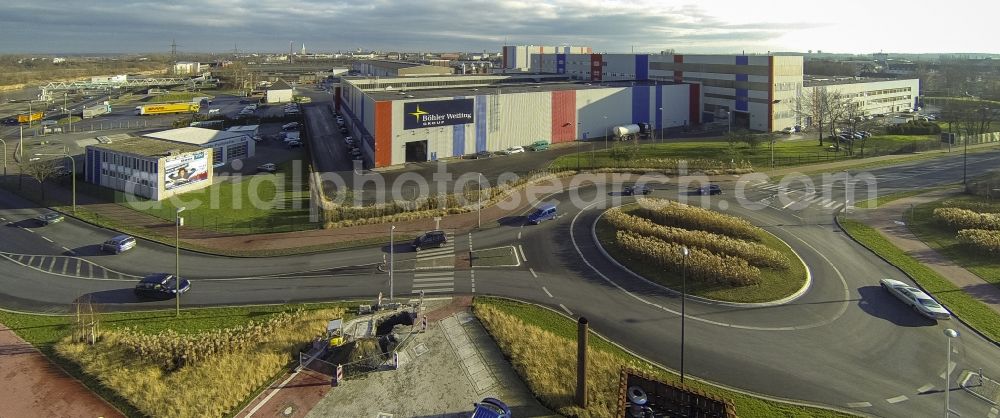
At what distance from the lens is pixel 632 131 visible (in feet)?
225

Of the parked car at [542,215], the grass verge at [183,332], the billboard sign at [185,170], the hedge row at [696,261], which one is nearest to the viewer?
the grass verge at [183,332]

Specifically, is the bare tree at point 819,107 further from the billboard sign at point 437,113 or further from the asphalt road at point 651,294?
the billboard sign at point 437,113

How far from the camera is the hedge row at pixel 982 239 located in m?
29.2

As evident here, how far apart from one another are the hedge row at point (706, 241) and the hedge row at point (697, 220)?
924 mm

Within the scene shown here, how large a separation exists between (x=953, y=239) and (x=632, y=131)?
Result: 131ft

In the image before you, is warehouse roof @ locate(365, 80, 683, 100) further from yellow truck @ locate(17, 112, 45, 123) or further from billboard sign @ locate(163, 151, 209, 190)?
yellow truck @ locate(17, 112, 45, 123)

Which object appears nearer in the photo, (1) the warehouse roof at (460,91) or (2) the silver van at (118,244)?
(2) the silver van at (118,244)

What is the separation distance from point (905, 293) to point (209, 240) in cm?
3696

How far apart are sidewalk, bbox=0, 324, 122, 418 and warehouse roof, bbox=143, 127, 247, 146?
31.0 meters

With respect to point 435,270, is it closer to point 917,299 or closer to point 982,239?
point 917,299

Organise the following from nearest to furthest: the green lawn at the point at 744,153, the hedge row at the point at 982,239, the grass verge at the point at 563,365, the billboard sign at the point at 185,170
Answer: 1. the grass verge at the point at 563,365
2. the hedge row at the point at 982,239
3. the billboard sign at the point at 185,170
4. the green lawn at the point at 744,153

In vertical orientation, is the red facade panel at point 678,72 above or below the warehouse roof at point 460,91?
above

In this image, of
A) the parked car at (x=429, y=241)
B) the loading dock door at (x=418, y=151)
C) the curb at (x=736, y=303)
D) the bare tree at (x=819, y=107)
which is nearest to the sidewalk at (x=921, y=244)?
the curb at (x=736, y=303)

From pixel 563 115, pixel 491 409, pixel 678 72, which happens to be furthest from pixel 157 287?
pixel 678 72
